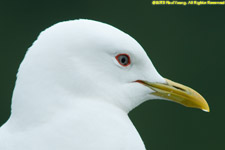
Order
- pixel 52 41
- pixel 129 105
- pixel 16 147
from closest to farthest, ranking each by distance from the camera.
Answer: pixel 16 147 → pixel 52 41 → pixel 129 105

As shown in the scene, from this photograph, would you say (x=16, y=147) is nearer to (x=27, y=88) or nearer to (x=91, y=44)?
(x=27, y=88)

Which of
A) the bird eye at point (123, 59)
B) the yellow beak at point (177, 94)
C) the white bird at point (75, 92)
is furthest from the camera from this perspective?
the yellow beak at point (177, 94)

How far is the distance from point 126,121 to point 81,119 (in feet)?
0.78

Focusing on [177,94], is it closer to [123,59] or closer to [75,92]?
[123,59]

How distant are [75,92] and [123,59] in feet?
0.85

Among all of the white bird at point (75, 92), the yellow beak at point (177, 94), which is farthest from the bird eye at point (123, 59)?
the yellow beak at point (177, 94)

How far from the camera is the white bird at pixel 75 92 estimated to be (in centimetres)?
160

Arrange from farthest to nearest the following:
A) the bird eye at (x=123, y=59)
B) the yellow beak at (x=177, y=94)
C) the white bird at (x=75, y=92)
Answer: the yellow beak at (x=177, y=94), the bird eye at (x=123, y=59), the white bird at (x=75, y=92)

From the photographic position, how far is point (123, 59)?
183 centimetres

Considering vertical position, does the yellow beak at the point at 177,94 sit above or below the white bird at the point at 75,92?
below

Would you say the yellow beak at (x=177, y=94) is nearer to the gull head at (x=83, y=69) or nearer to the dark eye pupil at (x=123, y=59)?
the gull head at (x=83, y=69)

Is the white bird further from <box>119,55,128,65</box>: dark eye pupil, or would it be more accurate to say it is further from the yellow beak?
the yellow beak

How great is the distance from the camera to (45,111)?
1625mm

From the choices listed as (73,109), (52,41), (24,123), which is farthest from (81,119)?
(52,41)
